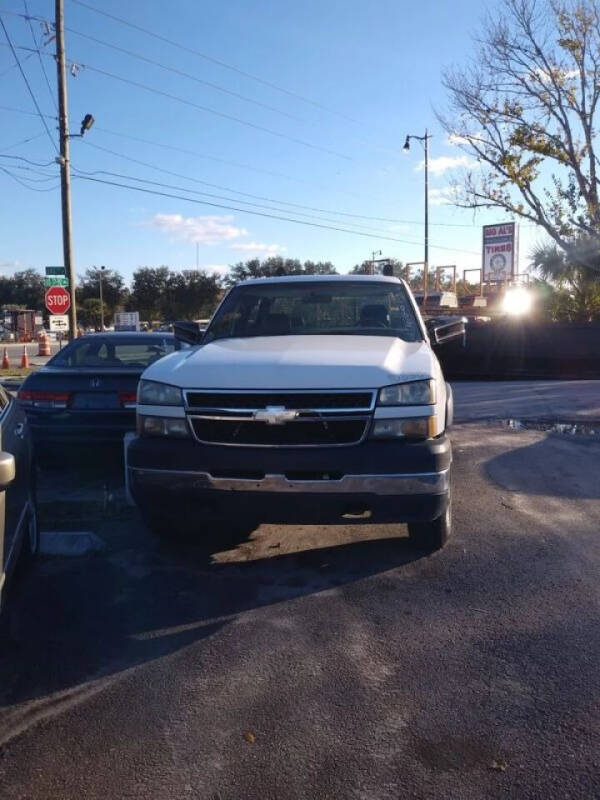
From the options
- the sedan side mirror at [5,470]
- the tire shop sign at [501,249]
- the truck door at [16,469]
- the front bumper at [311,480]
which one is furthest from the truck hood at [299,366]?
the tire shop sign at [501,249]

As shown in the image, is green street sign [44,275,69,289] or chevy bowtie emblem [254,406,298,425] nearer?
chevy bowtie emblem [254,406,298,425]

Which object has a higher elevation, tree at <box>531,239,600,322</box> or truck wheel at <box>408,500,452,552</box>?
tree at <box>531,239,600,322</box>

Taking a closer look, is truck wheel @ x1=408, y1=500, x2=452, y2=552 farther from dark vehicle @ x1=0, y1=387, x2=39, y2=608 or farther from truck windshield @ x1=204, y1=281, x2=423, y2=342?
dark vehicle @ x1=0, y1=387, x2=39, y2=608

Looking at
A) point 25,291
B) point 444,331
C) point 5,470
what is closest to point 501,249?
point 444,331

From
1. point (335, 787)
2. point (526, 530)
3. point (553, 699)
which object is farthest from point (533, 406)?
point (335, 787)

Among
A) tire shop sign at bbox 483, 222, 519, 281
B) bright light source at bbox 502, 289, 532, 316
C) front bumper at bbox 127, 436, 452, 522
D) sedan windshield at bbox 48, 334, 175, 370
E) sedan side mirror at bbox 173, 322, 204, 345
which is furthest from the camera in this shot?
tire shop sign at bbox 483, 222, 519, 281

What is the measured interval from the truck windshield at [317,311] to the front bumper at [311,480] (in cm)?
161

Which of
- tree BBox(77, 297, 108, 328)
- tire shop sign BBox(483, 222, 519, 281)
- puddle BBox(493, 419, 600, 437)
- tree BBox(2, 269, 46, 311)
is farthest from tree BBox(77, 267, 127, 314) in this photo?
puddle BBox(493, 419, 600, 437)

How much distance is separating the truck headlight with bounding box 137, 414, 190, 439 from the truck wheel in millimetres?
1607

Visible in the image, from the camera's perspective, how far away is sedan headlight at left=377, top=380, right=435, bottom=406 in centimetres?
440

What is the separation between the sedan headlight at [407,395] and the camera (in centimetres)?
440

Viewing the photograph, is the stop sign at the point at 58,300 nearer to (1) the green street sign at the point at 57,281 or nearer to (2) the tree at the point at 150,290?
(1) the green street sign at the point at 57,281

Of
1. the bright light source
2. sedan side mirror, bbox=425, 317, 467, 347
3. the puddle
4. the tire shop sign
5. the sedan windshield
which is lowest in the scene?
the puddle

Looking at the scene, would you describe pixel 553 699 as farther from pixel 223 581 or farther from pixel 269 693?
pixel 223 581
